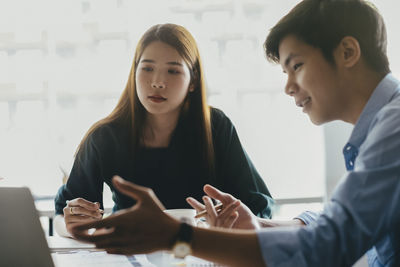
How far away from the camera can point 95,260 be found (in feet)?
3.60

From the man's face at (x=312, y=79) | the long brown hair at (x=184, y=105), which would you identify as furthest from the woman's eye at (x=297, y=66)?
the long brown hair at (x=184, y=105)

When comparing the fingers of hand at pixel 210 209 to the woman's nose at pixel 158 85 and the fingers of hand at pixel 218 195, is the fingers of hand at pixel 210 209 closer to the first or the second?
the fingers of hand at pixel 218 195

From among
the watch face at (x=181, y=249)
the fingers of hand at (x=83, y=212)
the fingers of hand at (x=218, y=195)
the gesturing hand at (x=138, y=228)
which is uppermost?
the gesturing hand at (x=138, y=228)

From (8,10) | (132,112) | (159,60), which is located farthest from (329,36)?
(8,10)

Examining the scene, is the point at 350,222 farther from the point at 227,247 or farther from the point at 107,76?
the point at 107,76

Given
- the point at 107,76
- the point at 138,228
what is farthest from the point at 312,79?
the point at 107,76

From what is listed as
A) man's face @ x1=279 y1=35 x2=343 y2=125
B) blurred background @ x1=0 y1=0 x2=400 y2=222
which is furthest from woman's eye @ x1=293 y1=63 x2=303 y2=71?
blurred background @ x1=0 y1=0 x2=400 y2=222

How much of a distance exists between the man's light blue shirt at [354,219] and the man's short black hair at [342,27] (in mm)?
248

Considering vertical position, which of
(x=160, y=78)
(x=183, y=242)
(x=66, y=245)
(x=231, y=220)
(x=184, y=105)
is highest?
Answer: (x=160, y=78)

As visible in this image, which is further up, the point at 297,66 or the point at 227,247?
the point at 297,66

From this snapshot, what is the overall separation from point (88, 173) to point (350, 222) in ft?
4.09

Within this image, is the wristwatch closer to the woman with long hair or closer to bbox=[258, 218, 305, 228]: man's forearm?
bbox=[258, 218, 305, 228]: man's forearm

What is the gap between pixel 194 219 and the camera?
3.89 ft

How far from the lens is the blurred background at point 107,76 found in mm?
2951
